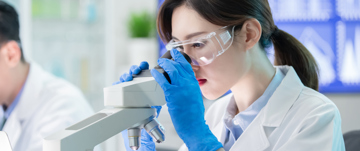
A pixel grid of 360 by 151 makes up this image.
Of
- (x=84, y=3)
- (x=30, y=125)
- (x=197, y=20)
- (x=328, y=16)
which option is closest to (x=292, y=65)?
(x=197, y=20)

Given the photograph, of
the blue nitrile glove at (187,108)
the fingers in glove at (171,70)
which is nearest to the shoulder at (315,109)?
the blue nitrile glove at (187,108)

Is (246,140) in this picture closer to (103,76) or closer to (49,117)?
(49,117)

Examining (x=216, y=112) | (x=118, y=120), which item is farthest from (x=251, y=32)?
(x=118, y=120)

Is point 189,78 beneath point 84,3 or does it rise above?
beneath

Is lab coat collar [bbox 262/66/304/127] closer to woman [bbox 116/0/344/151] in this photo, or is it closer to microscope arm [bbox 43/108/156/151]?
woman [bbox 116/0/344/151]

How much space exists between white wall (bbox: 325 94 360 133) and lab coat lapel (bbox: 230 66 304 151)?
2097 millimetres

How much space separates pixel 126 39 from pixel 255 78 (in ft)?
8.01

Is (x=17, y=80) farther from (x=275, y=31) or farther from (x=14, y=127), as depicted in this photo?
(x=275, y=31)

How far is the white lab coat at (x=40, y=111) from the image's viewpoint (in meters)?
1.77

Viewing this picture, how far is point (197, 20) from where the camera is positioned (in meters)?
1.35

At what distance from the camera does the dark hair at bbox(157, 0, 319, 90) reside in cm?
134

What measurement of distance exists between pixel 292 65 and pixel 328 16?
190 centimetres

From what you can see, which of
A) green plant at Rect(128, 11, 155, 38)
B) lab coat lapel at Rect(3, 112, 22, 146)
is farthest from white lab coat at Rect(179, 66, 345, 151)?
green plant at Rect(128, 11, 155, 38)

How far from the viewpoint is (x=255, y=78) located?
1.50 m
